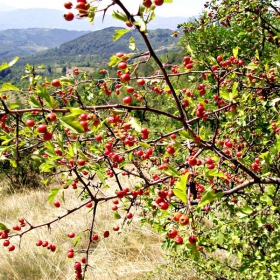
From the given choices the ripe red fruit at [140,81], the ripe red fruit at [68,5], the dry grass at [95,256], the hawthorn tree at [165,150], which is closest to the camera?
the hawthorn tree at [165,150]

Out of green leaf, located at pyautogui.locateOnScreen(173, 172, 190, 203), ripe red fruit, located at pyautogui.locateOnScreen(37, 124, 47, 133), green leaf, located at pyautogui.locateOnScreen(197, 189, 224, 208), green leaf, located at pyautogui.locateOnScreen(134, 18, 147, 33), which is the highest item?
green leaf, located at pyautogui.locateOnScreen(134, 18, 147, 33)

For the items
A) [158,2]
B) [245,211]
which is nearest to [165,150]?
[245,211]

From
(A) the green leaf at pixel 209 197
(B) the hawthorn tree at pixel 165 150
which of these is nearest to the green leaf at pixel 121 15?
(B) the hawthorn tree at pixel 165 150

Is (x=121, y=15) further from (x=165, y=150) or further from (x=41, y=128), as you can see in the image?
(x=165, y=150)

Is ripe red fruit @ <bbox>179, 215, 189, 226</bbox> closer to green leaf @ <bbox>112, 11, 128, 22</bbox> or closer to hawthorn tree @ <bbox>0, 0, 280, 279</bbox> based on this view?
hawthorn tree @ <bbox>0, 0, 280, 279</bbox>

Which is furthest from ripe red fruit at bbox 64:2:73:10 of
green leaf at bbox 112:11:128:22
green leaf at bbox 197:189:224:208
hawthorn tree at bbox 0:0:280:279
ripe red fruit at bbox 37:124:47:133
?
green leaf at bbox 197:189:224:208

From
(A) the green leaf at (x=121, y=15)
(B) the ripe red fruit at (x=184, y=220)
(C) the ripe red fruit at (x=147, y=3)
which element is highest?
(C) the ripe red fruit at (x=147, y=3)

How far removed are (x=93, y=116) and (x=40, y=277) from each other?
4.51m

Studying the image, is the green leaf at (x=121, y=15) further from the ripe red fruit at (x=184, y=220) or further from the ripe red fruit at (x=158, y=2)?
the ripe red fruit at (x=184, y=220)

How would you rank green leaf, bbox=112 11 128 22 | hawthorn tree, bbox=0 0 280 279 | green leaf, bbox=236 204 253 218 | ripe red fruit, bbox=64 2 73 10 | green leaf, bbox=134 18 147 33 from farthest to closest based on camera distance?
green leaf, bbox=236 204 253 218, ripe red fruit, bbox=64 2 73 10, hawthorn tree, bbox=0 0 280 279, green leaf, bbox=112 11 128 22, green leaf, bbox=134 18 147 33

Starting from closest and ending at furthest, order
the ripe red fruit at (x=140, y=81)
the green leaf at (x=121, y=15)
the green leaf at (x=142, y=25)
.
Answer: the green leaf at (x=142, y=25)
the green leaf at (x=121, y=15)
the ripe red fruit at (x=140, y=81)

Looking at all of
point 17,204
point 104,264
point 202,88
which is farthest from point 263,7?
point 17,204

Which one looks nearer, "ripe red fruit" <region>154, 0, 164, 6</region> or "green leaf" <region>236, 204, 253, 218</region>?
"ripe red fruit" <region>154, 0, 164, 6</region>

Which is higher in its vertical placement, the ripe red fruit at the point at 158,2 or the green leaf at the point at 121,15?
the ripe red fruit at the point at 158,2
